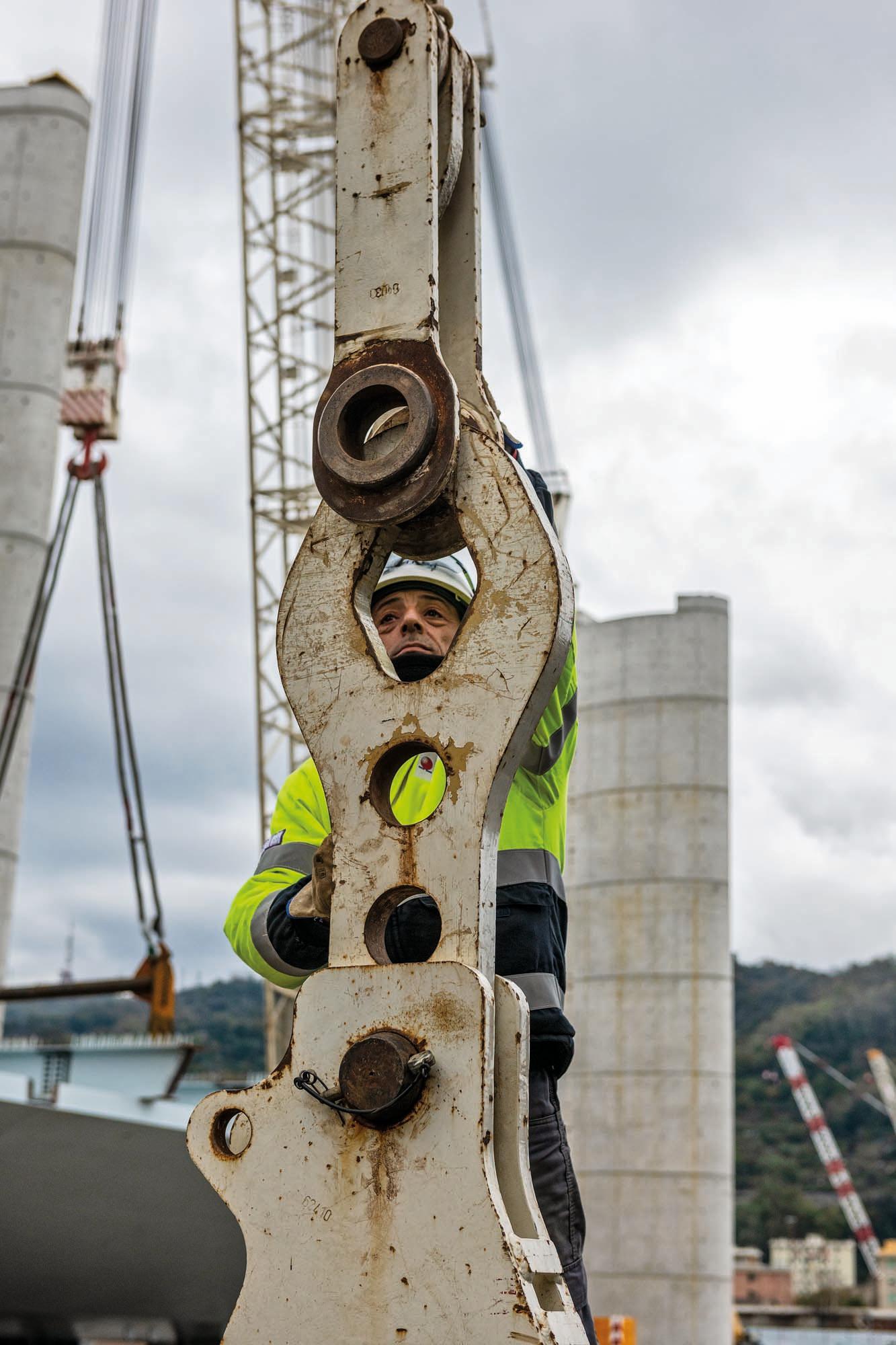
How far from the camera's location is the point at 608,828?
20.9m

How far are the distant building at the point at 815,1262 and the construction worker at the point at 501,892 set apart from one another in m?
67.3

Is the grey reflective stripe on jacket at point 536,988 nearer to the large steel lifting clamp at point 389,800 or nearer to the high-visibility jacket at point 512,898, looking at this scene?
the high-visibility jacket at point 512,898

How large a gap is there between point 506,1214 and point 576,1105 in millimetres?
19259

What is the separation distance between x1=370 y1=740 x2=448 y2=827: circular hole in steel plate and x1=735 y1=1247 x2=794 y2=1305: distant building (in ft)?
208

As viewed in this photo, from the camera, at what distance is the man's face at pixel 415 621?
2.82 m

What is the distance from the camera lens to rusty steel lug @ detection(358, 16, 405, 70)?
2.25m

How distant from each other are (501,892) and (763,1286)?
2536 inches

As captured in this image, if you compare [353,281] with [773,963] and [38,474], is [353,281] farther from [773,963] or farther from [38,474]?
[773,963]

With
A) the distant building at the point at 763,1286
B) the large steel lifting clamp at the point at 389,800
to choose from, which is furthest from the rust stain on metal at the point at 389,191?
the distant building at the point at 763,1286

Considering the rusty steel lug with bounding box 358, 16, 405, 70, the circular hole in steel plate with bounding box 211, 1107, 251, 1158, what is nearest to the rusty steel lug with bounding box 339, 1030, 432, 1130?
the circular hole in steel plate with bounding box 211, 1107, 251, 1158

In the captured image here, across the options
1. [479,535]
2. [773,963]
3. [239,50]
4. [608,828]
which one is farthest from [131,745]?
[773,963]

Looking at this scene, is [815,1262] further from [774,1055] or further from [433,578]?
[433,578]

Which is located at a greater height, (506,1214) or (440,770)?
(440,770)

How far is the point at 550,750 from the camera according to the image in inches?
102
